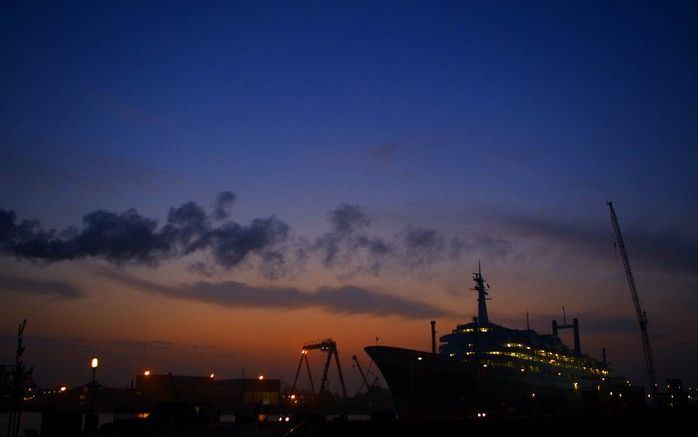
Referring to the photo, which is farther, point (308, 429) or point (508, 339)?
point (508, 339)

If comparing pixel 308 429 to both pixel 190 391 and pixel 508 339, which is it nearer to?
pixel 508 339

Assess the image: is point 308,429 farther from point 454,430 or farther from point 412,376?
point 412,376

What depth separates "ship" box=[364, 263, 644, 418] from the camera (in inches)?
4082

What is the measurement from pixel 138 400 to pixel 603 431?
173 meters

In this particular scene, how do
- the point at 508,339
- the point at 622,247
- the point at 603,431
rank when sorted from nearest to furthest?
1. the point at 603,431
2. the point at 508,339
3. the point at 622,247

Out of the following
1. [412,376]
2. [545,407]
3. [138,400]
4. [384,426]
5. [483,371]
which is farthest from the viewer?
[138,400]

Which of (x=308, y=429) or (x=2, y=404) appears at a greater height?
(x=308, y=429)

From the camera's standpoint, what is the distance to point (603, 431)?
31391 mm

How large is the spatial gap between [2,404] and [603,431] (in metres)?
199

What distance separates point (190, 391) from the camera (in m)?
180

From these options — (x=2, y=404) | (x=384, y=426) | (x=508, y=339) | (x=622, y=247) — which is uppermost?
(x=622, y=247)

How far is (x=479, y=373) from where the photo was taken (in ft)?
353

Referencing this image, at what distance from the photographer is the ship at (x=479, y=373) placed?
103688 mm

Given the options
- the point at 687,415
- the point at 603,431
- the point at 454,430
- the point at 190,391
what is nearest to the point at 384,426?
the point at 454,430
